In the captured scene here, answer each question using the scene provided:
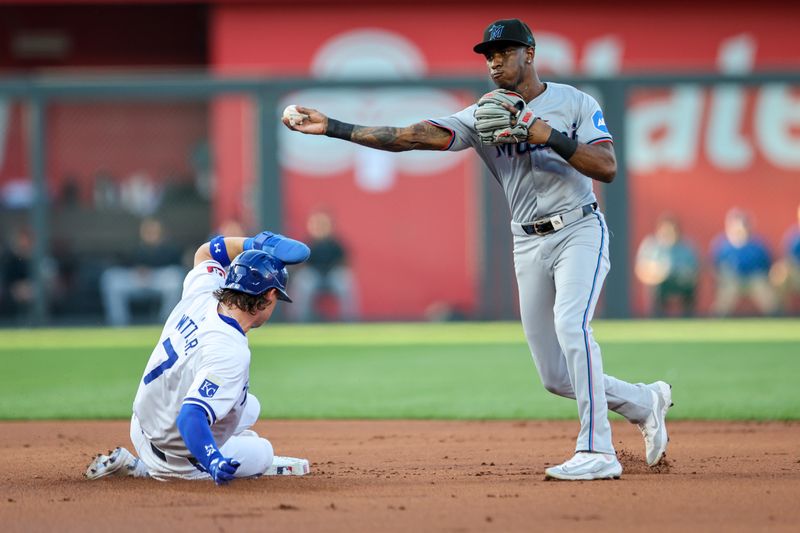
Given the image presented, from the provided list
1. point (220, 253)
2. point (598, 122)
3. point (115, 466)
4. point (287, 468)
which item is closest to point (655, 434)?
point (598, 122)

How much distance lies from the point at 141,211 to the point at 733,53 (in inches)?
393

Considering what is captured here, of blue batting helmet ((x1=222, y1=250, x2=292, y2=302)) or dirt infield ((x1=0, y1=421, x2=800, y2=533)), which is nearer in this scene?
dirt infield ((x1=0, y1=421, x2=800, y2=533))

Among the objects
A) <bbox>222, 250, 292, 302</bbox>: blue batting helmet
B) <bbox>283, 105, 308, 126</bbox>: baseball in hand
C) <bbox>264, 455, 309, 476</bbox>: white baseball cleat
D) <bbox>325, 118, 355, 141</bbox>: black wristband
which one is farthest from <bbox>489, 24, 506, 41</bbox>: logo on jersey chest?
<bbox>264, 455, 309, 476</bbox>: white baseball cleat

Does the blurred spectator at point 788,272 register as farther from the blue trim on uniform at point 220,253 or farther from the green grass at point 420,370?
the blue trim on uniform at point 220,253

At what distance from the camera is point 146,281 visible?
16.6 m

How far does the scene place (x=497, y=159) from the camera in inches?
227

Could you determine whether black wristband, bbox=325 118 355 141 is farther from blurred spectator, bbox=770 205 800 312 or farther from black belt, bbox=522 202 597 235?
blurred spectator, bbox=770 205 800 312

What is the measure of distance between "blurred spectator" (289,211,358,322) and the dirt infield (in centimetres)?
911

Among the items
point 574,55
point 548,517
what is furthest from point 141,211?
point 548,517

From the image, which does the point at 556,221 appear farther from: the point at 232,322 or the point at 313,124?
the point at 232,322

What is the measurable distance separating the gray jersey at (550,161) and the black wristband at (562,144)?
0.23 meters

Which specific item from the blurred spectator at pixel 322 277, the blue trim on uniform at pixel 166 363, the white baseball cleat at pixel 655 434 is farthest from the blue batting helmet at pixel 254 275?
the blurred spectator at pixel 322 277

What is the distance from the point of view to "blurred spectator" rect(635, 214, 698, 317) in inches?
647

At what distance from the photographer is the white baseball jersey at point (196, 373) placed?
5055mm
